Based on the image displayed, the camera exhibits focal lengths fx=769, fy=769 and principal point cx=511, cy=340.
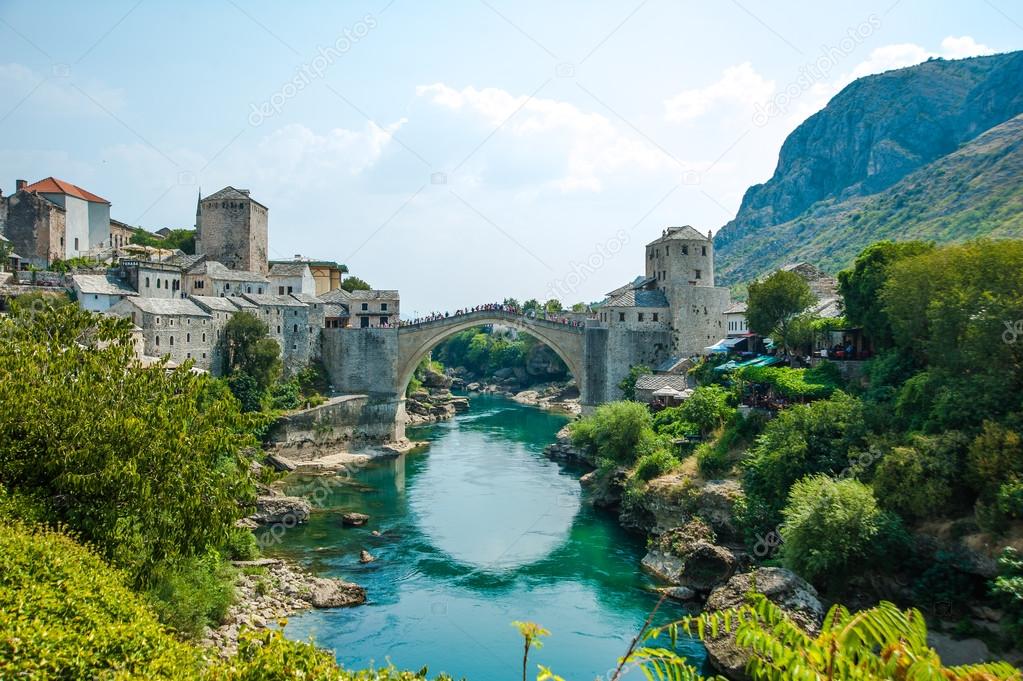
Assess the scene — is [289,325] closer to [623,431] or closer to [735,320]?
[623,431]

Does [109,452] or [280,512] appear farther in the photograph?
[280,512]

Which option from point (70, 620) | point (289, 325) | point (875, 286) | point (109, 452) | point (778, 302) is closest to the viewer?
point (70, 620)

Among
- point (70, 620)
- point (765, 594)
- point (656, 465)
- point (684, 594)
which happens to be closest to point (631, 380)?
point (656, 465)

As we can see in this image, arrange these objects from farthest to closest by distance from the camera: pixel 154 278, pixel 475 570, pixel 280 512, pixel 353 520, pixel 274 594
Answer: pixel 154 278 → pixel 353 520 → pixel 280 512 → pixel 475 570 → pixel 274 594

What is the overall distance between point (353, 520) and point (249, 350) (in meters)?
15.2

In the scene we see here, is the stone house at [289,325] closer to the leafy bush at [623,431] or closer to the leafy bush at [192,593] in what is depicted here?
the leafy bush at [623,431]

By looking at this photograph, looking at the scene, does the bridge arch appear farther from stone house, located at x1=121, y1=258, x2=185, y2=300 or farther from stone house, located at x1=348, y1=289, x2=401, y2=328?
→ stone house, located at x1=121, y1=258, x2=185, y2=300

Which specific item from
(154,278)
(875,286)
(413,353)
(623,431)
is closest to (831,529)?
(875,286)

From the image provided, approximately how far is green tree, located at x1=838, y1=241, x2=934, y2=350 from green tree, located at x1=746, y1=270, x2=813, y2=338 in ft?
12.5

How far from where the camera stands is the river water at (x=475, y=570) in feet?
59.1

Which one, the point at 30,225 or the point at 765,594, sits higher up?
the point at 30,225

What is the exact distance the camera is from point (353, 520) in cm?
2788

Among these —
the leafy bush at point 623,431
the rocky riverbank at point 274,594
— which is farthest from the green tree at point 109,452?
the leafy bush at point 623,431

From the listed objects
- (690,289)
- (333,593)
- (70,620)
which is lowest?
(333,593)
